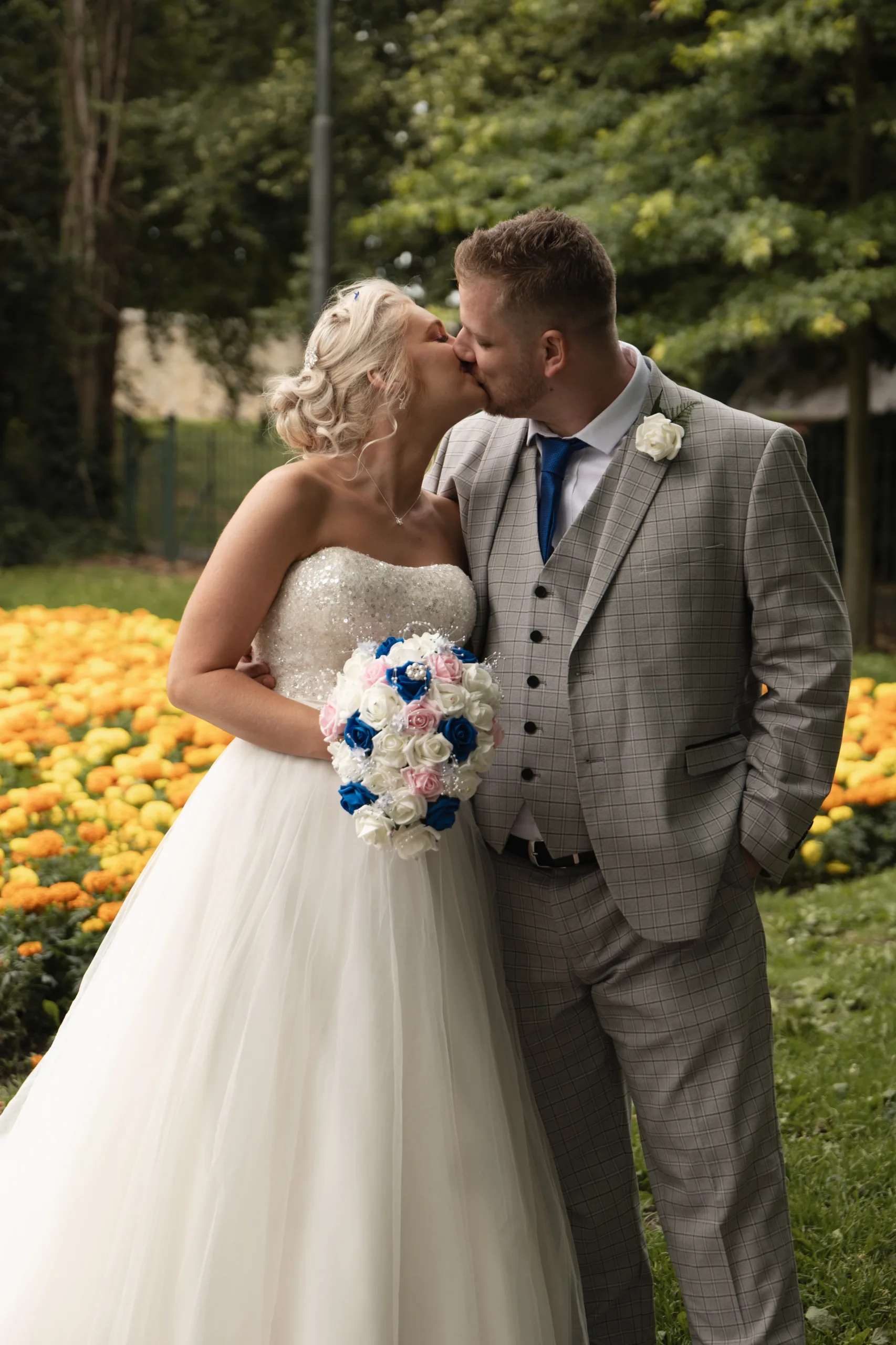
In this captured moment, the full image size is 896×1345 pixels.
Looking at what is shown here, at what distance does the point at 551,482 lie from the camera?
287 cm

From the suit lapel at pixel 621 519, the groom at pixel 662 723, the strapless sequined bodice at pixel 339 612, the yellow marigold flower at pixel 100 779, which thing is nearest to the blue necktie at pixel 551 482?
the groom at pixel 662 723

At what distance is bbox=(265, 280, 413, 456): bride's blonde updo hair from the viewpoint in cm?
293

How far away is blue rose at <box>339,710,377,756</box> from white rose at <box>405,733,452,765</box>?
0.23ft

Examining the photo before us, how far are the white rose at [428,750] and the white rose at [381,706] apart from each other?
0.06 meters

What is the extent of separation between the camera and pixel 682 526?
271cm

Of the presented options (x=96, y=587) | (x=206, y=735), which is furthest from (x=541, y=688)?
(x=96, y=587)

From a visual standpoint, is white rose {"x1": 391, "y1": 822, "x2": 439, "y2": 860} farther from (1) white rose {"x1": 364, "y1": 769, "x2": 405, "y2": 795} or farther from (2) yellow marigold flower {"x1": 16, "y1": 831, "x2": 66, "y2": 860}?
(2) yellow marigold flower {"x1": 16, "y1": 831, "x2": 66, "y2": 860}

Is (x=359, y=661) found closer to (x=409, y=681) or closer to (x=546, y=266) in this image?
(x=409, y=681)

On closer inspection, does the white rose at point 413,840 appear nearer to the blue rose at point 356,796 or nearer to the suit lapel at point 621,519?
the blue rose at point 356,796

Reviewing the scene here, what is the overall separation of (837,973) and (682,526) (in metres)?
2.88

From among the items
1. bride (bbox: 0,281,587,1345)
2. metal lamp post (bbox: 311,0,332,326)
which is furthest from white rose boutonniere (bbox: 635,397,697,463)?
metal lamp post (bbox: 311,0,332,326)

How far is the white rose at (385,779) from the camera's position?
246 centimetres

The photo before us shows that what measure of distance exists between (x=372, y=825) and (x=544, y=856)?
505 millimetres

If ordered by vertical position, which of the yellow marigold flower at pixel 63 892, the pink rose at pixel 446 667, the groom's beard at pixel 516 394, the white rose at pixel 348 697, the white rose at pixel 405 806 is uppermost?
the groom's beard at pixel 516 394
